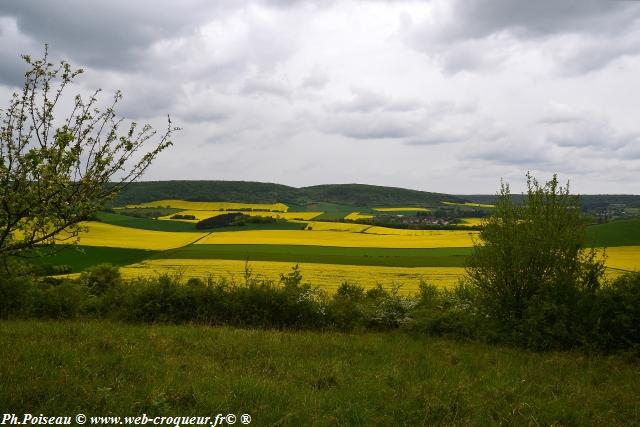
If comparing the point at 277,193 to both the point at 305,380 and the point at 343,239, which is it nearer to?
the point at 343,239

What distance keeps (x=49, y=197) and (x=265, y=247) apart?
140 feet

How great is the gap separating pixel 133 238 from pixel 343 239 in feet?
85.4

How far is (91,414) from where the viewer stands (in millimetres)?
5867

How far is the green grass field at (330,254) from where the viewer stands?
39000 mm

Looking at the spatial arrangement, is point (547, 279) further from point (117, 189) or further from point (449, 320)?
point (117, 189)

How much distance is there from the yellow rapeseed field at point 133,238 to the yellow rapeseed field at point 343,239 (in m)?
3.20

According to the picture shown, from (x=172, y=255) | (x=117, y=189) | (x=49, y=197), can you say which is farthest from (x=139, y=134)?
(x=172, y=255)

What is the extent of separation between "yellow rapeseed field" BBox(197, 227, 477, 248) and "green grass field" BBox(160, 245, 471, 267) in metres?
3.61

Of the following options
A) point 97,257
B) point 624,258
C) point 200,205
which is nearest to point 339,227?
point 97,257

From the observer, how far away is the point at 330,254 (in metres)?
44.3

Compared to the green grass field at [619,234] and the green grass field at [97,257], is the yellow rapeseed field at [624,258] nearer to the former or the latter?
the green grass field at [619,234]

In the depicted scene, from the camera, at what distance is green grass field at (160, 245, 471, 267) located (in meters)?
39.0

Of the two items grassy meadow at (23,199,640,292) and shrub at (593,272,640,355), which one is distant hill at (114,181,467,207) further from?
shrub at (593,272,640,355)

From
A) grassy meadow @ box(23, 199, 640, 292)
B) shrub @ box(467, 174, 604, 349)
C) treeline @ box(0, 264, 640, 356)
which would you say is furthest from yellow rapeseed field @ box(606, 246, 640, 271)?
treeline @ box(0, 264, 640, 356)
